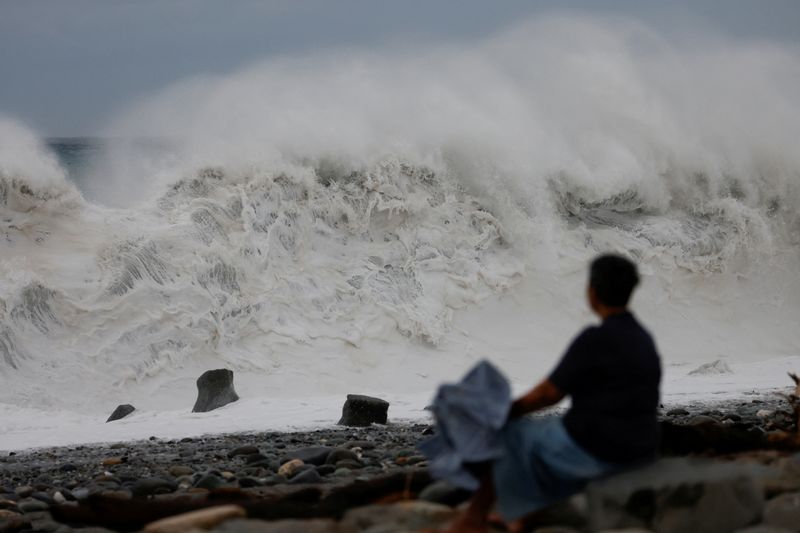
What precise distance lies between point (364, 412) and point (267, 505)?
5827 mm

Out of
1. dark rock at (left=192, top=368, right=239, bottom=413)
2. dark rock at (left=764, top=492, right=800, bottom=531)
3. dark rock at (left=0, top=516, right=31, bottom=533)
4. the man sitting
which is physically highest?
dark rock at (left=192, top=368, right=239, bottom=413)

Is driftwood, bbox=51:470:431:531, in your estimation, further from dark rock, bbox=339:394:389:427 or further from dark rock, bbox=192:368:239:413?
dark rock, bbox=192:368:239:413

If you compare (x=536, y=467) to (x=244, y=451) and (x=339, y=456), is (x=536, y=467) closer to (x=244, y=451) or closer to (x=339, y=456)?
(x=339, y=456)

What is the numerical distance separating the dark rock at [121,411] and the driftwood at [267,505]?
7393 mm

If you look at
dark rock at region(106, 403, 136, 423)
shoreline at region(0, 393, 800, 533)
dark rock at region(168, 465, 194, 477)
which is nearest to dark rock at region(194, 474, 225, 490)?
shoreline at region(0, 393, 800, 533)

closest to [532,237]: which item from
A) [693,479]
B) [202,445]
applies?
[202,445]

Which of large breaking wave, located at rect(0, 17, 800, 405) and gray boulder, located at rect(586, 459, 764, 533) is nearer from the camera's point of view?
gray boulder, located at rect(586, 459, 764, 533)

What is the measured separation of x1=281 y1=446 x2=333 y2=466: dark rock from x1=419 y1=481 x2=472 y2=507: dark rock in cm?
239

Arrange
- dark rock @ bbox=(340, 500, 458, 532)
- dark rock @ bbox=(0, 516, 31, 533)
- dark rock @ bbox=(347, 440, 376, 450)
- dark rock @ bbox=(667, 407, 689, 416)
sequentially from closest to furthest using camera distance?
dark rock @ bbox=(340, 500, 458, 532)
dark rock @ bbox=(0, 516, 31, 533)
dark rock @ bbox=(347, 440, 376, 450)
dark rock @ bbox=(667, 407, 689, 416)

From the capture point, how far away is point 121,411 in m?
11.9

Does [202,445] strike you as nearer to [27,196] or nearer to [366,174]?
[27,196]

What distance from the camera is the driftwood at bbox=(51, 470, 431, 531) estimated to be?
410 cm

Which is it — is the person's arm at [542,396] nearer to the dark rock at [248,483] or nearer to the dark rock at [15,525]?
the dark rock at [15,525]

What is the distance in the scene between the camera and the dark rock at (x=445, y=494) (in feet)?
13.7
